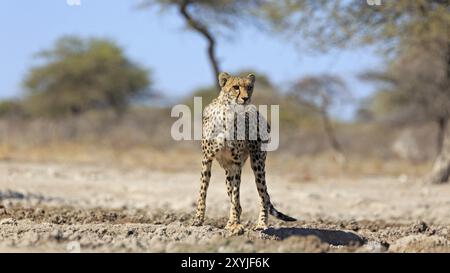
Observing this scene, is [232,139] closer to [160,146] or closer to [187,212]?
[187,212]

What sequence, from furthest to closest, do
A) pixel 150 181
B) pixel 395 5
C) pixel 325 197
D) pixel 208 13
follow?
pixel 208 13 < pixel 150 181 < pixel 395 5 < pixel 325 197

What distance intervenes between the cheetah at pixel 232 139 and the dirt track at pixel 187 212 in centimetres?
35

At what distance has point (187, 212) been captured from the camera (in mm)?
9797

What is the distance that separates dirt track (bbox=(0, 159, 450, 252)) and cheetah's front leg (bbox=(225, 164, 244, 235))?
0.13m

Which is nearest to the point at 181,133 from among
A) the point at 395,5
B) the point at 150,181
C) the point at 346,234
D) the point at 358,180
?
the point at 358,180

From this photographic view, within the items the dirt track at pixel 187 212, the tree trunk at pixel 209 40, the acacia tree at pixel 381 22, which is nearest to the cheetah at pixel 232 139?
the dirt track at pixel 187 212

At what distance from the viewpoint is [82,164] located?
18062mm

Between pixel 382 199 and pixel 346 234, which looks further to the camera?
pixel 382 199

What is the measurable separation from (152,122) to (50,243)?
2631 cm

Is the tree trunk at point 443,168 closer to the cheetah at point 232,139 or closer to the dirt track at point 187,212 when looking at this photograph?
the dirt track at point 187,212

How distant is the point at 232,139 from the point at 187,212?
9.85 ft

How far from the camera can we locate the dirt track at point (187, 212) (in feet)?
19.4

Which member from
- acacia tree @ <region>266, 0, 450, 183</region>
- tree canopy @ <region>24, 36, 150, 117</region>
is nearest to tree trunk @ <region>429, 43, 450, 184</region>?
acacia tree @ <region>266, 0, 450, 183</region>
